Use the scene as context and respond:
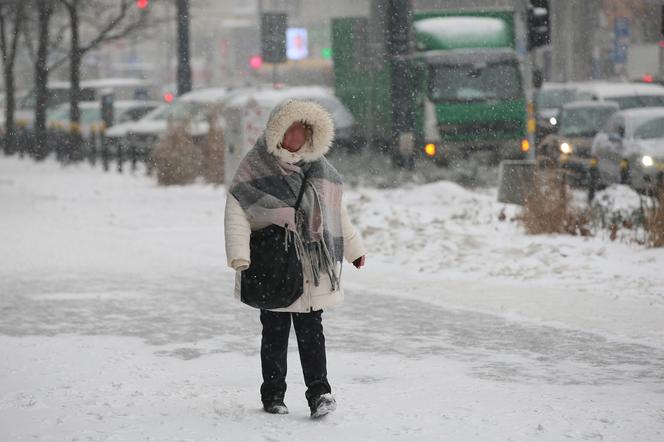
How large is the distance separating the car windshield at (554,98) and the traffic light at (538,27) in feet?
49.1

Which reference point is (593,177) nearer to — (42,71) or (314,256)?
(314,256)

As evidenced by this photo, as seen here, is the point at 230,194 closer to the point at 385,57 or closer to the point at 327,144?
the point at 327,144

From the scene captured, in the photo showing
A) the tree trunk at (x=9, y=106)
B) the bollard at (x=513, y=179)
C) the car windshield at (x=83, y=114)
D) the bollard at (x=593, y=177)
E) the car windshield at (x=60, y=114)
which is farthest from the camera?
the car windshield at (x=60, y=114)

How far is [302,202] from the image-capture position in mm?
6508

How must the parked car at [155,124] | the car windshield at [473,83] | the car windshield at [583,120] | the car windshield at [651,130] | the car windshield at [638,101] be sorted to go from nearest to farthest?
the car windshield at [651,130] → the car windshield at [583,120] → the car windshield at [473,83] → the car windshield at [638,101] → the parked car at [155,124]

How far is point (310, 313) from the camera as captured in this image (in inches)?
257

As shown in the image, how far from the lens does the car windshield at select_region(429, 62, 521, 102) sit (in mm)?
25609

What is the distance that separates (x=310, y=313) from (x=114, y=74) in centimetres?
9402

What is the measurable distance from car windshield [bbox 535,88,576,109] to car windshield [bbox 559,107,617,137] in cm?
920

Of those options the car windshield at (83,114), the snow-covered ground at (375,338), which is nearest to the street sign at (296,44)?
the car windshield at (83,114)

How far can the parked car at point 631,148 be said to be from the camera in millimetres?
19984

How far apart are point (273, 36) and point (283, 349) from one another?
18391 millimetres

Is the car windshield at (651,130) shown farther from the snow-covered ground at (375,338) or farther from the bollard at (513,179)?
the snow-covered ground at (375,338)

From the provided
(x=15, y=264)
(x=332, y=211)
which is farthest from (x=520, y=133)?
(x=332, y=211)
